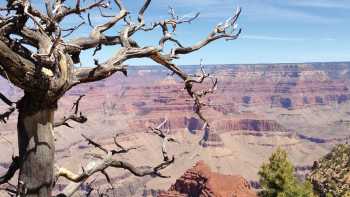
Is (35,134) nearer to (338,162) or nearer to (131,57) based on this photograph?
(131,57)

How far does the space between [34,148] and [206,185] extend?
278 feet

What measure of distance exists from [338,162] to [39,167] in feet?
175

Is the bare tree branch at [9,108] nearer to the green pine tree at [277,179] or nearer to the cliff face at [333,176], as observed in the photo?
the green pine tree at [277,179]

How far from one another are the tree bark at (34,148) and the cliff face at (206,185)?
76.4 metres

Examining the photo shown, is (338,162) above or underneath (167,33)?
underneath

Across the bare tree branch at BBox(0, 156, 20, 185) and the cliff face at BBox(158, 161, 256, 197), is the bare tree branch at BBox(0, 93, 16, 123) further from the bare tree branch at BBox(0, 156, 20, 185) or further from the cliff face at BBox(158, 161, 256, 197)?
the cliff face at BBox(158, 161, 256, 197)

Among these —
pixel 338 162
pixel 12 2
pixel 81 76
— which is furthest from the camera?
pixel 338 162

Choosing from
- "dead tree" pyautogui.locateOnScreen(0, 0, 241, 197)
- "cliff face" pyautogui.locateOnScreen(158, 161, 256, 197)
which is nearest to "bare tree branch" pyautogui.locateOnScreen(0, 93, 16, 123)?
"dead tree" pyautogui.locateOnScreen(0, 0, 241, 197)

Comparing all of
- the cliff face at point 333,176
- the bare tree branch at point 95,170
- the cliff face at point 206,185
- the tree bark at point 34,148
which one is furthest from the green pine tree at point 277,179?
the cliff face at point 206,185

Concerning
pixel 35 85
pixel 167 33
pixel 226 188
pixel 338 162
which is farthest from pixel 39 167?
pixel 226 188

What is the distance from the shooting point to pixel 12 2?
5559mm

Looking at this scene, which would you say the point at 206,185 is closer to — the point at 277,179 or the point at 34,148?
the point at 277,179

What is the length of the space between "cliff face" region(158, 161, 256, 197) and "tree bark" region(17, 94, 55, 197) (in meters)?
76.4

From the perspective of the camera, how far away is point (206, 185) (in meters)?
89.2
